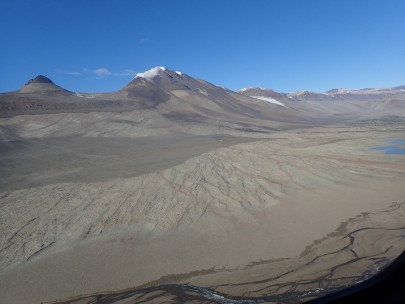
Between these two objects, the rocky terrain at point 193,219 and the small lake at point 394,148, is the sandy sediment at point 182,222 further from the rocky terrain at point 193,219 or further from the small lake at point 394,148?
the small lake at point 394,148

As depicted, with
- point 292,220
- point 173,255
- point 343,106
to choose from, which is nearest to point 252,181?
point 292,220

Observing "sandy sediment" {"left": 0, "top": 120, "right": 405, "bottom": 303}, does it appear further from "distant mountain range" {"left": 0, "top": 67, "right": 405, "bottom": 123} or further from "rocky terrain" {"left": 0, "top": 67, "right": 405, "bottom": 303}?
"distant mountain range" {"left": 0, "top": 67, "right": 405, "bottom": 123}

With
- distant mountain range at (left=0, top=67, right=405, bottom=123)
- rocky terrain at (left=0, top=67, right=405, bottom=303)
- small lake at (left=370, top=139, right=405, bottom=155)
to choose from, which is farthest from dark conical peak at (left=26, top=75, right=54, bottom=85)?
small lake at (left=370, top=139, right=405, bottom=155)

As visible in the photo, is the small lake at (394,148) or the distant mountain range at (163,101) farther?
the distant mountain range at (163,101)

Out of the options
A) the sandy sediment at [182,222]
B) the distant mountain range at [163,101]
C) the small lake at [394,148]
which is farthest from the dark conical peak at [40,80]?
the small lake at [394,148]

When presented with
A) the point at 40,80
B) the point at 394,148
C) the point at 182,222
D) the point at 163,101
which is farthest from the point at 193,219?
the point at 40,80

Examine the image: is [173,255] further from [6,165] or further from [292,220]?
[6,165]

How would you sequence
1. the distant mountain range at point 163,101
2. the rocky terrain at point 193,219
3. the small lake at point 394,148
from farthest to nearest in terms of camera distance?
1. the distant mountain range at point 163,101
2. the small lake at point 394,148
3. the rocky terrain at point 193,219

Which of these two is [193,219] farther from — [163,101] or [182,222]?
[163,101]
